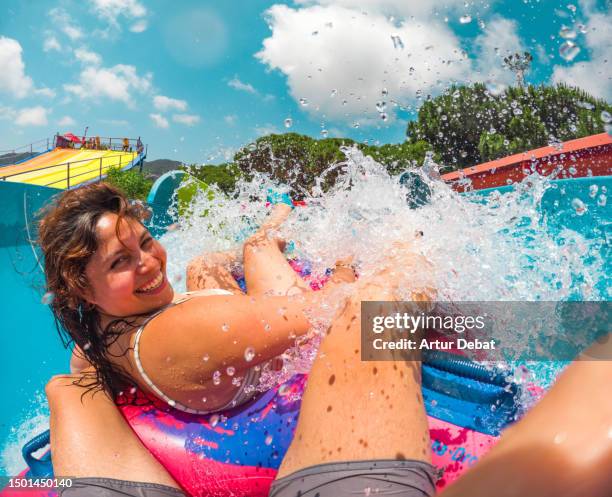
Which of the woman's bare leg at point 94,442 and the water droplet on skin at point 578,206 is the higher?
the water droplet on skin at point 578,206

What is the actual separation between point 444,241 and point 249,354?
2.91 ft

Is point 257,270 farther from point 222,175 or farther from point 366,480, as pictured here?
point 222,175

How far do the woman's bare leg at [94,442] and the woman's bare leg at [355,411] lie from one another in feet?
1.69

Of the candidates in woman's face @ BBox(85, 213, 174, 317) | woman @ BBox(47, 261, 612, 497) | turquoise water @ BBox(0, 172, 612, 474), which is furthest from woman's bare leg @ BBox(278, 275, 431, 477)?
turquoise water @ BBox(0, 172, 612, 474)

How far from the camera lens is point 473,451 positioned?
1293 mm

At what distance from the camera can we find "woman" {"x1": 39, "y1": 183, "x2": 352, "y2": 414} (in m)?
1.26

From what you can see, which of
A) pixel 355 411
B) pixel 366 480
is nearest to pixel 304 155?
pixel 355 411

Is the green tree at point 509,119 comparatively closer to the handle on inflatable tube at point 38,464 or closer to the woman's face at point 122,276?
the woman's face at point 122,276

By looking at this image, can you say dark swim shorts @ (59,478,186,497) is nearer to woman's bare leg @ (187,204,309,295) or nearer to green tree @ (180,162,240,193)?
woman's bare leg @ (187,204,309,295)

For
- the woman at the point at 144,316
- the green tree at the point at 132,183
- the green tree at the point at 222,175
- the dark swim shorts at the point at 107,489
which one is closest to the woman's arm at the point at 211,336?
the woman at the point at 144,316

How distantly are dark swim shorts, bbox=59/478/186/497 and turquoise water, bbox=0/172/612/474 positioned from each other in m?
1.81

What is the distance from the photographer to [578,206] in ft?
11.6

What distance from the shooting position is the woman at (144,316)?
1.26 m

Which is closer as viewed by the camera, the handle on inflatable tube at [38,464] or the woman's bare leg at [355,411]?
the woman's bare leg at [355,411]
